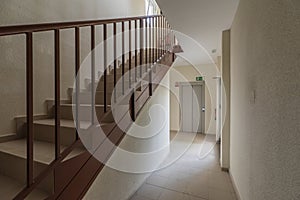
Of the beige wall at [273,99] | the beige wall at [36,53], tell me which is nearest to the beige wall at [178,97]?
the beige wall at [36,53]

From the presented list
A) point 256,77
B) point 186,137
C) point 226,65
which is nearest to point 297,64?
point 256,77

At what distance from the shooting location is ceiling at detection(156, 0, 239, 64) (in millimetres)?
2423

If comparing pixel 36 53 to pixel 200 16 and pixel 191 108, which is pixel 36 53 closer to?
pixel 200 16

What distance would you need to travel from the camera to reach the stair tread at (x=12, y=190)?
1.31m

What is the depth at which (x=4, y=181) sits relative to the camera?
151 cm

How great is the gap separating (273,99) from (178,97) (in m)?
6.19

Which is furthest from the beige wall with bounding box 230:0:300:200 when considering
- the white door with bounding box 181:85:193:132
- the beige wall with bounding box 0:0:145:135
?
the white door with bounding box 181:85:193:132

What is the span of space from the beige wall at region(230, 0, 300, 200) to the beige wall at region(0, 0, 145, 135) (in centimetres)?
244

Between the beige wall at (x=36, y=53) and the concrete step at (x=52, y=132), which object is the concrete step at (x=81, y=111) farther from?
the beige wall at (x=36, y=53)

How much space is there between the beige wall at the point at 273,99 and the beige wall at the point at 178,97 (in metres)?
4.86

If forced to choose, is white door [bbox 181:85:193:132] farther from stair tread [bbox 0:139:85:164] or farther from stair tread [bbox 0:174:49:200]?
stair tread [bbox 0:174:49:200]

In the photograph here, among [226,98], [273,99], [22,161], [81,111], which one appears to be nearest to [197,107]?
[226,98]

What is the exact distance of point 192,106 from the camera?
7.23 metres

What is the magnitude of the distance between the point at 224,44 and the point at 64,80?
283 centimetres
